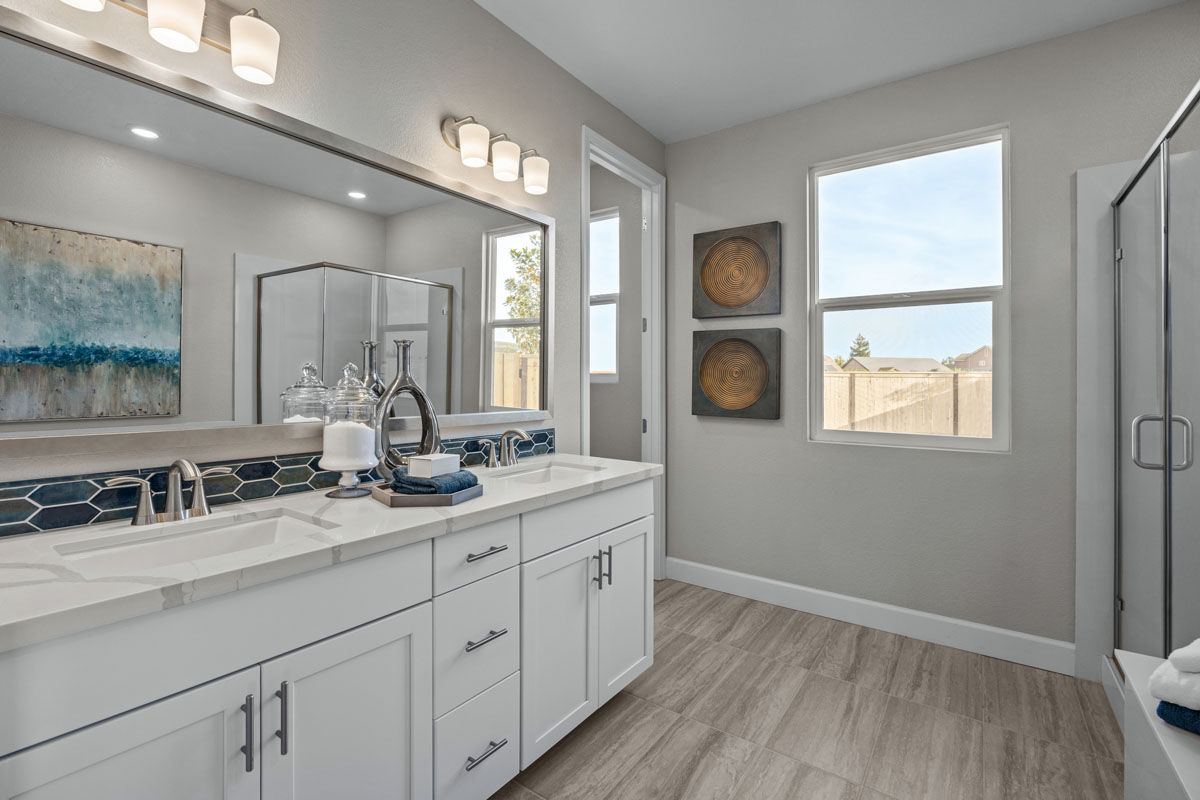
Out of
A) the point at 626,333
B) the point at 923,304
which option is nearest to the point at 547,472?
the point at 626,333

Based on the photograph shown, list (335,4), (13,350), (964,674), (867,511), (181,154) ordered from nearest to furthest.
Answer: (13,350) → (181,154) → (335,4) → (964,674) → (867,511)

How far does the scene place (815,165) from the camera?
289 centimetres

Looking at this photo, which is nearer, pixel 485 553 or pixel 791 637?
pixel 485 553

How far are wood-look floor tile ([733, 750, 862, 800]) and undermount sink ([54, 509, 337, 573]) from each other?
4.65ft

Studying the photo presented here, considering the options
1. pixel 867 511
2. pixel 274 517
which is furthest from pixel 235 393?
pixel 867 511

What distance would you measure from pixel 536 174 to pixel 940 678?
2.60 metres

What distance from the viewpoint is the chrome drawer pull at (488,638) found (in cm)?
142

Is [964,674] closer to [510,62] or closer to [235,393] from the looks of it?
[235,393]

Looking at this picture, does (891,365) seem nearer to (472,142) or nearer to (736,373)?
(736,373)

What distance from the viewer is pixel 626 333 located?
11.9 feet

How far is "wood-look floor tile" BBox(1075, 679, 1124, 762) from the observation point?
1822mm

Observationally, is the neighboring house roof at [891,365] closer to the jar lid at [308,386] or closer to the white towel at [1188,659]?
the white towel at [1188,659]

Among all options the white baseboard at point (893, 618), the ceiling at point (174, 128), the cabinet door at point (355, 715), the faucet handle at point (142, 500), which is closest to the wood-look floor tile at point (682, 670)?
the white baseboard at point (893, 618)

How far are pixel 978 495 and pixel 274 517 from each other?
106 inches
